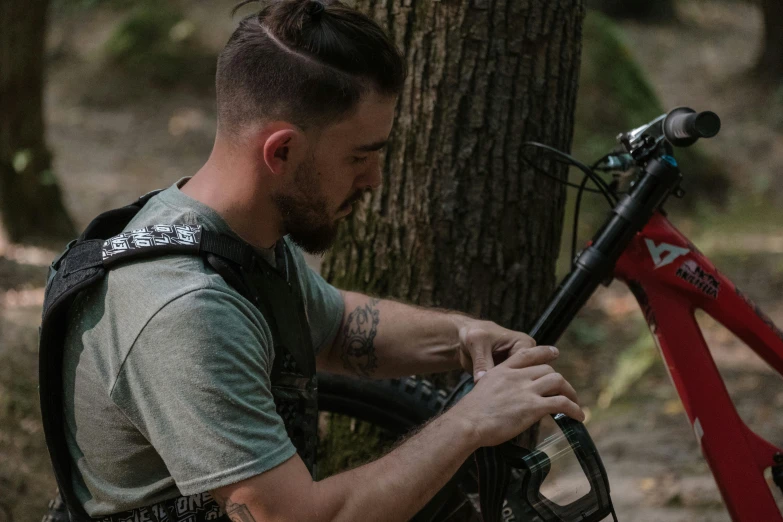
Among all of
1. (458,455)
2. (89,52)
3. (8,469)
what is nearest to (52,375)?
(458,455)

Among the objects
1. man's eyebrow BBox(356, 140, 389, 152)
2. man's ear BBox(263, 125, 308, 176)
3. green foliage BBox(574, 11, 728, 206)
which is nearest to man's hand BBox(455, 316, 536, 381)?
man's eyebrow BBox(356, 140, 389, 152)

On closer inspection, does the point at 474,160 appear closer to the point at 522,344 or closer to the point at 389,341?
the point at 389,341

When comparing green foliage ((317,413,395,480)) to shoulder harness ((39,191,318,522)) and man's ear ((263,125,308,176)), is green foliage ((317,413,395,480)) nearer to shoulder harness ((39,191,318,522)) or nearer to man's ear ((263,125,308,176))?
shoulder harness ((39,191,318,522))

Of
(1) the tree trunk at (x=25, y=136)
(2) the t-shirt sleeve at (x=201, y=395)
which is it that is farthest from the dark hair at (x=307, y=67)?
(1) the tree trunk at (x=25, y=136)

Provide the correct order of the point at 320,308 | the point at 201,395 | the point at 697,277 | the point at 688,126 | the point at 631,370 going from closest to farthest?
the point at 201,395, the point at 688,126, the point at 697,277, the point at 320,308, the point at 631,370

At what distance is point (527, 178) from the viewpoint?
2896mm

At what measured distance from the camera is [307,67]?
6.54ft

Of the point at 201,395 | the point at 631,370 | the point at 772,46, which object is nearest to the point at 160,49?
the point at 772,46

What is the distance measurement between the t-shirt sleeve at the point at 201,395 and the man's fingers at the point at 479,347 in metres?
0.64

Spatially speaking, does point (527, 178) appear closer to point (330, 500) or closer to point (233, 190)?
point (233, 190)

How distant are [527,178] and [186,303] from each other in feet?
4.86

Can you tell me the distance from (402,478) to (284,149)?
799mm

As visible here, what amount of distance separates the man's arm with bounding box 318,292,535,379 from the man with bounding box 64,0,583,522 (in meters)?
0.30

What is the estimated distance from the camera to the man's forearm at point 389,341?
2.58m
